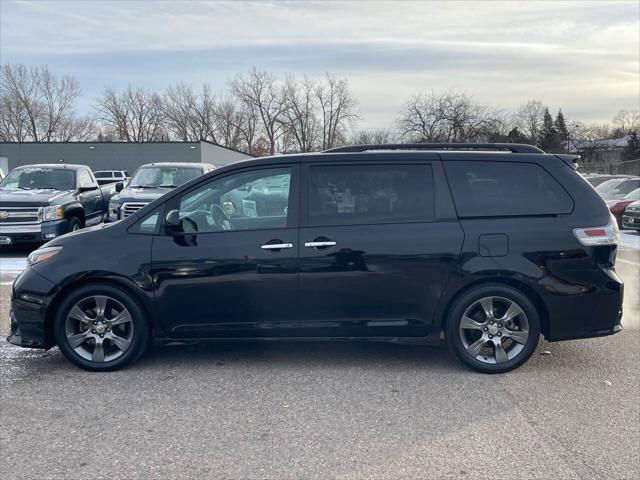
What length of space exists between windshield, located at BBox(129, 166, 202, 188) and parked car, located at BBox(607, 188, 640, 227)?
12.9 meters

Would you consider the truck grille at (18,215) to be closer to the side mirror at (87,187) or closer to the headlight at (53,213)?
the headlight at (53,213)

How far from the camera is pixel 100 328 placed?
4.76 meters

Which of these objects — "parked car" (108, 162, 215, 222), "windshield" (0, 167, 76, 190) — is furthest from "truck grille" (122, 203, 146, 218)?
"windshield" (0, 167, 76, 190)

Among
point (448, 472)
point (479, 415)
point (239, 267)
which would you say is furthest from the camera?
point (239, 267)

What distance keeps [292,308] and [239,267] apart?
549mm

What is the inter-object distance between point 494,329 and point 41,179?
34.1ft

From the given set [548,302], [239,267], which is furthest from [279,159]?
[548,302]

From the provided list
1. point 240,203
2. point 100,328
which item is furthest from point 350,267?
point 100,328

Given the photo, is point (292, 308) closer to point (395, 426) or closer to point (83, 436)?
point (395, 426)

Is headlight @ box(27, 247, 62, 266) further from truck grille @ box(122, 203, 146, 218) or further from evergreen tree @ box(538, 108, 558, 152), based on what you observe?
evergreen tree @ box(538, 108, 558, 152)

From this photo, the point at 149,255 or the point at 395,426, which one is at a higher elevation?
the point at 149,255

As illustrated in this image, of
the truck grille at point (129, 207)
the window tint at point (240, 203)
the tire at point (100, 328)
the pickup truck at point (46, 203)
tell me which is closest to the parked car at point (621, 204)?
the truck grille at point (129, 207)

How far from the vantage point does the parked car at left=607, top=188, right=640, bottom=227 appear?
1777 centimetres

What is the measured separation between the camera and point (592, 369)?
4.90 m
